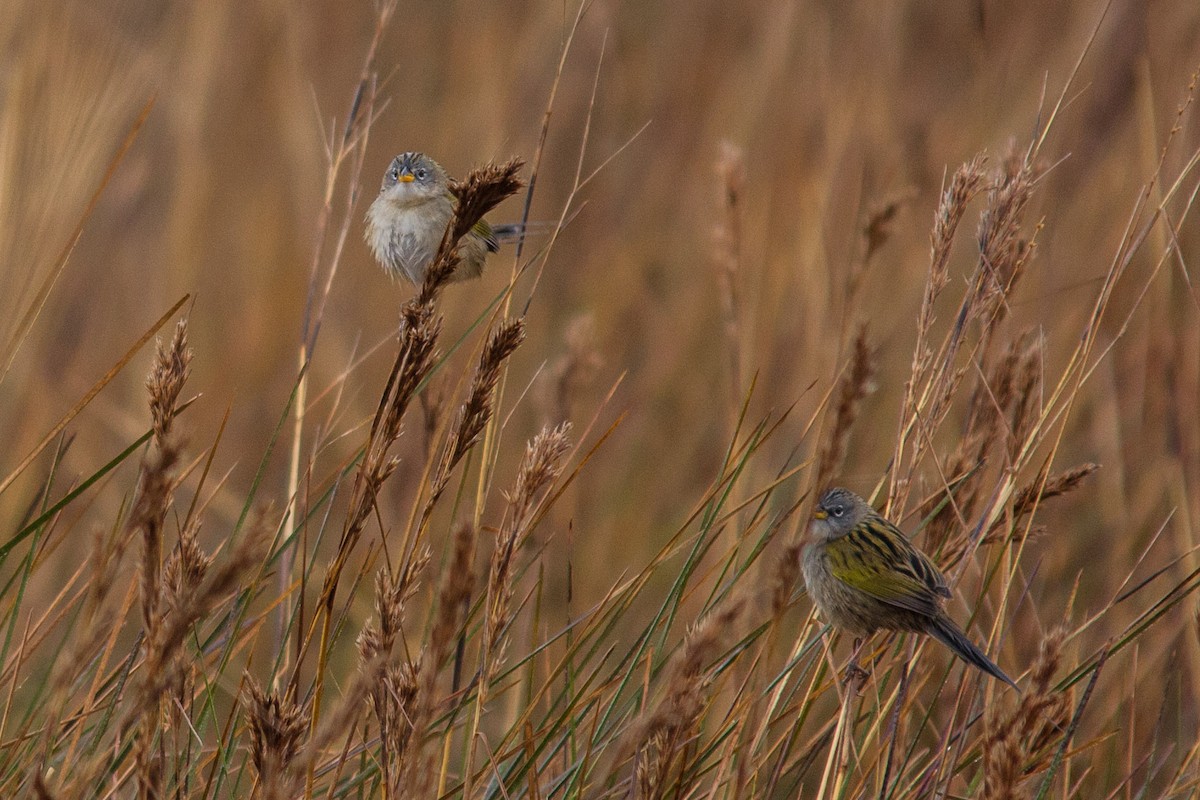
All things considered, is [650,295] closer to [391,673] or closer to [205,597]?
[391,673]

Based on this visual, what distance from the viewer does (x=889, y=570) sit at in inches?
89.6

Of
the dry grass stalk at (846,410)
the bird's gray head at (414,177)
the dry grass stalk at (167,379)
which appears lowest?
the dry grass stalk at (846,410)

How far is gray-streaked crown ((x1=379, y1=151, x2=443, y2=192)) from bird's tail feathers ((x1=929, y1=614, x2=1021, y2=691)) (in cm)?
192

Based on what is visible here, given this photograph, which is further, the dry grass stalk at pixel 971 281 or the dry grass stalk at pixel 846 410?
the dry grass stalk at pixel 971 281

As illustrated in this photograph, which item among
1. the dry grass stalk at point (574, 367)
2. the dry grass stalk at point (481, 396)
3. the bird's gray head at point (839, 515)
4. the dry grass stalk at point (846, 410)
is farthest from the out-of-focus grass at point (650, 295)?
the dry grass stalk at point (846, 410)

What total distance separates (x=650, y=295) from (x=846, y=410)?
3.58 metres

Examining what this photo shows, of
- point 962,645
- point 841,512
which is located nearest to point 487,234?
point 841,512

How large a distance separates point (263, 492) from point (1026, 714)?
12.0 ft

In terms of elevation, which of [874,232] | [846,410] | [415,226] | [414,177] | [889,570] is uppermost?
[414,177]

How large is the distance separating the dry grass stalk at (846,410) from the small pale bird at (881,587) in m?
0.61

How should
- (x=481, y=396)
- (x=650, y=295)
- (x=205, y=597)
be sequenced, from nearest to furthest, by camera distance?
(x=205, y=597) → (x=481, y=396) → (x=650, y=295)

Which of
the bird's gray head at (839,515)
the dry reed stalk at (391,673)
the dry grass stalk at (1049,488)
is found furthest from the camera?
the bird's gray head at (839,515)

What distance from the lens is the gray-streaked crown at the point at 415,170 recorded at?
3.54m

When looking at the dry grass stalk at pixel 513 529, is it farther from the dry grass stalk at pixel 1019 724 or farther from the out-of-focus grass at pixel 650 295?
the dry grass stalk at pixel 1019 724
